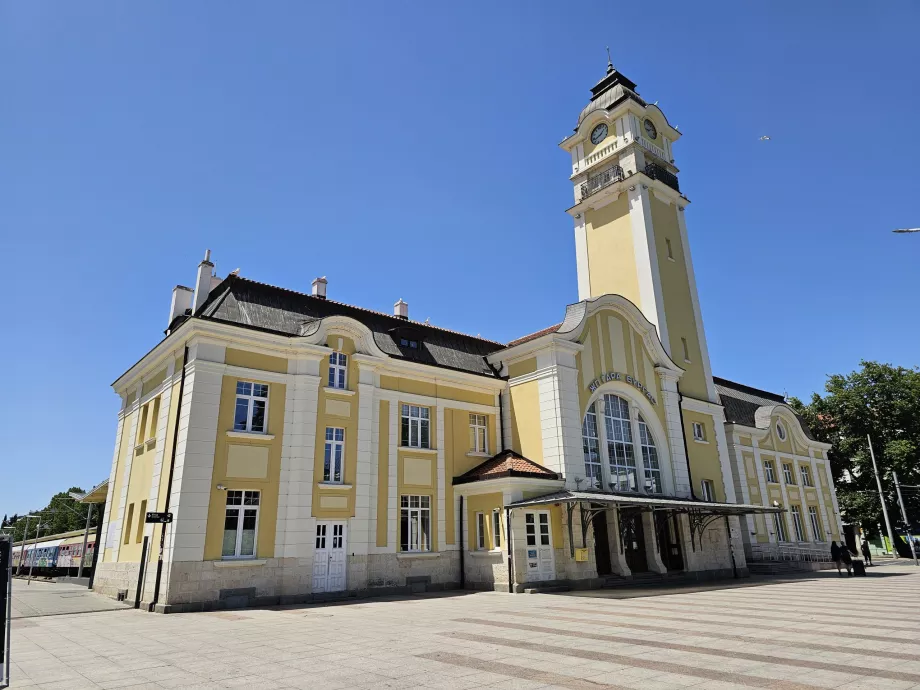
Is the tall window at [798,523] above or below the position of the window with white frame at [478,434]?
below

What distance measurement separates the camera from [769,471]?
131 ft

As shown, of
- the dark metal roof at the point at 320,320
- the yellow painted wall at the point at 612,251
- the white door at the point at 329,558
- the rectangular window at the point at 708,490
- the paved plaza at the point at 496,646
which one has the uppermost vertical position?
the yellow painted wall at the point at 612,251

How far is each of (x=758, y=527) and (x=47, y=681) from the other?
37.9 m

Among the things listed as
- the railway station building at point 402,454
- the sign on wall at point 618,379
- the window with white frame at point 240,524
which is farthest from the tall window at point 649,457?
the window with white frame at point 240,524

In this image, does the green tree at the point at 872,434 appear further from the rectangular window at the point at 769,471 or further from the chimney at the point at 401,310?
the chimney at the point at 401,310

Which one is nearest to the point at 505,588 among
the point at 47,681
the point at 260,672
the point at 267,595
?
the point at 267,595

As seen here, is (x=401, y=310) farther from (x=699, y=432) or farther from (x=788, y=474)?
(x=788, y=474)

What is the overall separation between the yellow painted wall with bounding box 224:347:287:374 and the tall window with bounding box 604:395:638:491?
14.6m

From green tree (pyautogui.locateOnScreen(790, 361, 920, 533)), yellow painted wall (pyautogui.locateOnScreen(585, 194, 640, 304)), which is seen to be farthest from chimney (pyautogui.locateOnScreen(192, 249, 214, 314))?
green tree (pyautogui.locateOnScreen(790, 361, 920, 533))

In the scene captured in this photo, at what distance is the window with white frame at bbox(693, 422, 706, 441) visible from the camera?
3205 centimetres

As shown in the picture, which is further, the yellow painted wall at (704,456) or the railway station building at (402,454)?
the yellow painted wall at (704,456)

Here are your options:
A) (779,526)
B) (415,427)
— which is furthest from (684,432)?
(415,427)

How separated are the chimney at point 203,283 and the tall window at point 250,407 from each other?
206 inches

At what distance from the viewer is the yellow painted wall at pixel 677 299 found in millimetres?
33500
